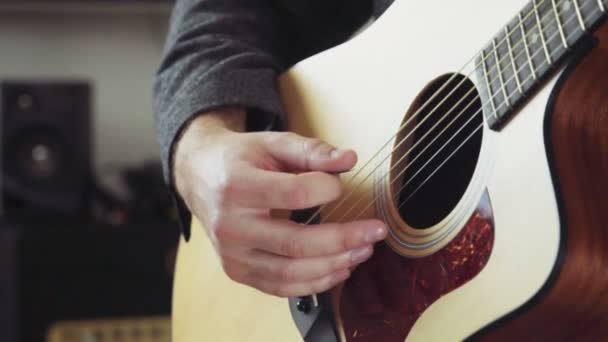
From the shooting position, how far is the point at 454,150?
636mm

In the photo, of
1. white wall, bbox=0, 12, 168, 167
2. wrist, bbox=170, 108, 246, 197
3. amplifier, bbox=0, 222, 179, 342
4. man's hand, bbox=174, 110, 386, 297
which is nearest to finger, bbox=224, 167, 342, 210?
man's hand, bbox=174, 110, 386, 297

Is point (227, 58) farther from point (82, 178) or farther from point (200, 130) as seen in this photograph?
point (82, 178)

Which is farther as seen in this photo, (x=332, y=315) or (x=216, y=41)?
Result: (x=216, y=41)

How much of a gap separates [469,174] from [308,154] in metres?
0.12

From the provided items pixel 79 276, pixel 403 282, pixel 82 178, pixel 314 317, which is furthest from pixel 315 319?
pixel 82 178

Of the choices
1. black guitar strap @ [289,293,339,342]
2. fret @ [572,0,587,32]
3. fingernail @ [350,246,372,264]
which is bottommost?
black guitar strap @ [289,293,339,342]

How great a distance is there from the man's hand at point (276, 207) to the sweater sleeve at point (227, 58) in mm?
82

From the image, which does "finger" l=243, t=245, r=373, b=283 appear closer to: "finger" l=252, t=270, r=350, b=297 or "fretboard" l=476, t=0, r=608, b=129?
"finger" l=252, t=270, r=350, b=297

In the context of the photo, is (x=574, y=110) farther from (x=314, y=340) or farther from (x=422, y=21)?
(x=314, y=340)

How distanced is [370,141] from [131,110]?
6.38 ft

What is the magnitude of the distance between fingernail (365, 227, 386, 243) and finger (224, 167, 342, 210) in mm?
40

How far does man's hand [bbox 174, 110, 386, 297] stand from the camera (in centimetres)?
65

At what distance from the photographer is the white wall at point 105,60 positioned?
8.27 ft

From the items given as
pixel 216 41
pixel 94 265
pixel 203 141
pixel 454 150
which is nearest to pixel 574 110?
pixel 454 150
